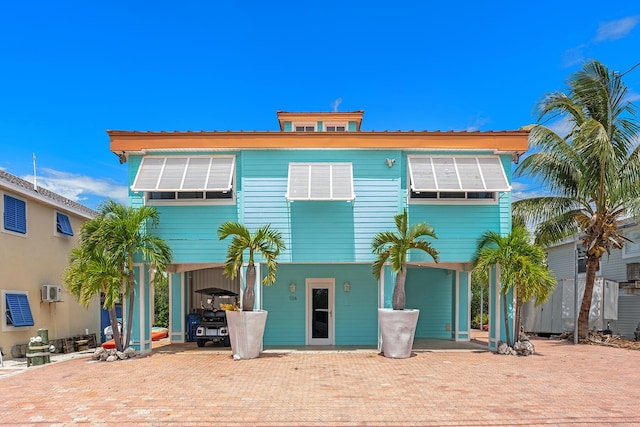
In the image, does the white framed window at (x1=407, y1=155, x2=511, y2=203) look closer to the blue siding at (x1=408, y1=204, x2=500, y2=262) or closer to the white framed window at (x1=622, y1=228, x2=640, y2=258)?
the blue siding at (x1=408, y1=204, x2=500, y2=262)

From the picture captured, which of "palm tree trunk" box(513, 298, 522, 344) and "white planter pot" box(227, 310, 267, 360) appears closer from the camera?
"white planter pot" box(227, 310, 267, 360)

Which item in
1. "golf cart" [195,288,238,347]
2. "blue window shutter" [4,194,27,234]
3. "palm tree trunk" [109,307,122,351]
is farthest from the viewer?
"golf cart" [195,288,238,347]

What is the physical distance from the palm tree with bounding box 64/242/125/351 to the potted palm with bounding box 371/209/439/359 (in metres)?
6.74

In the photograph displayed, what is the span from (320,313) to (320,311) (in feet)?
0.21

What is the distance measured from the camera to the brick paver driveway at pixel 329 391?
6.83 metres

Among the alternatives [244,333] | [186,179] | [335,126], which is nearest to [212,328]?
[244,333]

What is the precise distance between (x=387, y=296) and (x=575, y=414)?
20.5 ft

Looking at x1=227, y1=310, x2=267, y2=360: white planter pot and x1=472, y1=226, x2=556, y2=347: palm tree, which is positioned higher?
x1=472, y1=226, x2=556, y2=347: palm tree

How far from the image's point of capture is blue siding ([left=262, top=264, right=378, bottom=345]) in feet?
48.6

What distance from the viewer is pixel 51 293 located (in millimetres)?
15562

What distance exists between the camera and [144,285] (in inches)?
513

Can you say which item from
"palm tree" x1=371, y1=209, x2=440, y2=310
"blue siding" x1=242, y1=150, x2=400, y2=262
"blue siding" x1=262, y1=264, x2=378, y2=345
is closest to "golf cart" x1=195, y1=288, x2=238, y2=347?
"blue siding" x1=262, y1=264, x2=378, y2=345

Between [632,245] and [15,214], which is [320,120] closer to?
[15,214]

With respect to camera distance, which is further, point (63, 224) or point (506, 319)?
point (63, 224)
